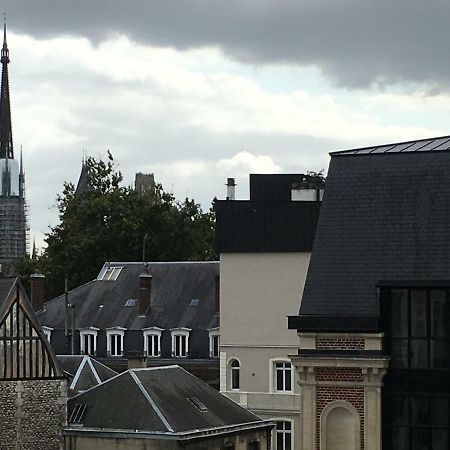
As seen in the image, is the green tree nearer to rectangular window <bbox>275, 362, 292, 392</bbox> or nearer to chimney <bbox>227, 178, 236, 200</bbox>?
chimney <bbox>227, 178, 236, 200</bbox>

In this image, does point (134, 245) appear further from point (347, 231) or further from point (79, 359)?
point (347, 231)

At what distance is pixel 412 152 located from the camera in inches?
1214

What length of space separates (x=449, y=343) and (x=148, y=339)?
103ft

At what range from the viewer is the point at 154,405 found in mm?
41125

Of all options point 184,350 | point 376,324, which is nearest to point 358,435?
point 376,324

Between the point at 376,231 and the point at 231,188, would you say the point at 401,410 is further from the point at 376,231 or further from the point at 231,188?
the point at 231,188

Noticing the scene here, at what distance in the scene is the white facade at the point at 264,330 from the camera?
48.7 meters

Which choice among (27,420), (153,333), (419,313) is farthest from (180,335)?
(419,313)

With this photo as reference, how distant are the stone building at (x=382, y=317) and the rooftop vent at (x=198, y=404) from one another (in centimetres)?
1357

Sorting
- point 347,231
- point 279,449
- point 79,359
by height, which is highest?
point 347,231

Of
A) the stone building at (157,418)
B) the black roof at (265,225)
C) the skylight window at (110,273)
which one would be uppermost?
the black roof at (265,225)

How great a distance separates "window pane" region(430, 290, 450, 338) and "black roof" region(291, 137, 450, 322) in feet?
1.17

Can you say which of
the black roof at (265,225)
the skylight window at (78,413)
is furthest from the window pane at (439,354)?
the black roof at (265,225)

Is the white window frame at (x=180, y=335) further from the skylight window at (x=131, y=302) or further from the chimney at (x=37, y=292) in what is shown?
the chimney at (x=37, y=292)
